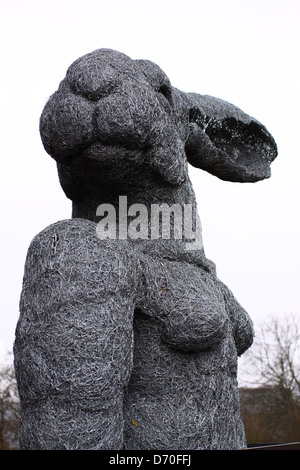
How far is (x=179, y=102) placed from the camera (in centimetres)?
270

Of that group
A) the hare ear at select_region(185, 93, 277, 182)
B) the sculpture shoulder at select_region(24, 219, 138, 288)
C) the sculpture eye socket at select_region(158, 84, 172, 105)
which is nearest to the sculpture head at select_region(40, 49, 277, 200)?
the sculpture eye socket at select_region(158, 84, 172, 105)

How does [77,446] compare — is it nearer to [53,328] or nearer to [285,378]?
[53,328]

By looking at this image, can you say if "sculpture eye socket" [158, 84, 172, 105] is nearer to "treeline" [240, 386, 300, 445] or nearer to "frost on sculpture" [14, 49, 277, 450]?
"frost on sculpture" [14, 49, 277, 450]

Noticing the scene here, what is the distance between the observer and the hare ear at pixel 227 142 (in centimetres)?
289

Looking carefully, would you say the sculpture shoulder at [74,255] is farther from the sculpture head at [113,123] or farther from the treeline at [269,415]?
the treeline at [269,415]

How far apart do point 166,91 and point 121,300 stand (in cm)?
103

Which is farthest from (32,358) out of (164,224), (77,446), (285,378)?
(285,378)

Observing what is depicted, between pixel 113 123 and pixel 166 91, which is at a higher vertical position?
pixel 166 91

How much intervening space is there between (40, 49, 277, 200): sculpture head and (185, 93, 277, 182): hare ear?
14 cm

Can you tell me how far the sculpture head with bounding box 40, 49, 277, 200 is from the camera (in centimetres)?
218

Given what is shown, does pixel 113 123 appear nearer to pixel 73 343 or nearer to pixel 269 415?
pixel 73 343

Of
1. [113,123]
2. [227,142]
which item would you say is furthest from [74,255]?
[227,142]

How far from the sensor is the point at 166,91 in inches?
102

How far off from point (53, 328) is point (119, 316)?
24cm
